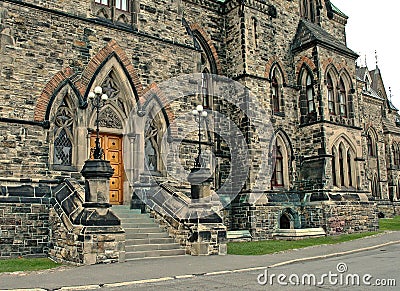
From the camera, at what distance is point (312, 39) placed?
24.8 meters

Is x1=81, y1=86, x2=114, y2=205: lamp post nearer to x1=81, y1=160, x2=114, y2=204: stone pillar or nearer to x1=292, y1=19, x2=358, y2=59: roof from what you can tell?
x1=81, y1=160, x2=114, y2=204: stone pillar

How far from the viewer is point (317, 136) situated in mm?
24188

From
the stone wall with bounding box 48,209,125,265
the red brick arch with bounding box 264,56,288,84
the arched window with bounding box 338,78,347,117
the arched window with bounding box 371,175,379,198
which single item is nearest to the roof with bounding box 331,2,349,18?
the arched window with bounding box 338,78,347,117

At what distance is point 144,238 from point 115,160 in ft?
13.5

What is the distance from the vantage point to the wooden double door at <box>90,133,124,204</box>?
58.4 ft

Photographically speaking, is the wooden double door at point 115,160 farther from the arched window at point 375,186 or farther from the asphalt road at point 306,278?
the arched window at point 375,186

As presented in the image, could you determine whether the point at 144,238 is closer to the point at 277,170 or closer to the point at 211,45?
the point at 277,170

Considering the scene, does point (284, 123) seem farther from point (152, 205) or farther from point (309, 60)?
point (152, 205)

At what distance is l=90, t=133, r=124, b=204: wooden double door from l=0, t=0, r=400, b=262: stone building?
4 centimetres

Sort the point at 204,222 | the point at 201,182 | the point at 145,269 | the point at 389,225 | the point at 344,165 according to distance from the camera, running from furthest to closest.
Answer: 1. the point at 389,225
2. the point at 344,165
3. the point at 201,182
4. the point at 204,222
5. the point at 145,269

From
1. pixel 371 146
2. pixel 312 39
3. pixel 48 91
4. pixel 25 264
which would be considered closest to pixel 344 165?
pixel 312 39

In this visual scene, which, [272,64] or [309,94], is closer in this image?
[272,64]

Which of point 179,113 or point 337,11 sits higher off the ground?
point 337,11

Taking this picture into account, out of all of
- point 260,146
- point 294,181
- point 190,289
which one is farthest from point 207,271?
point 294,181
